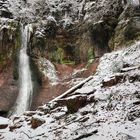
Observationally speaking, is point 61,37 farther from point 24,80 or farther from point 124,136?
point 124,136

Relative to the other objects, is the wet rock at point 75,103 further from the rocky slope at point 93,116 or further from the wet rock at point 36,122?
the wet rock at point 36,122

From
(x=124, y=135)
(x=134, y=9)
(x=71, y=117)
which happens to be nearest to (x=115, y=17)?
(x=134, y=9)

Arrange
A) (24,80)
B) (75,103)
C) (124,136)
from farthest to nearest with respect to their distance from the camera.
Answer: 1. (24,80)
2. (75,103)
3. (124,136)

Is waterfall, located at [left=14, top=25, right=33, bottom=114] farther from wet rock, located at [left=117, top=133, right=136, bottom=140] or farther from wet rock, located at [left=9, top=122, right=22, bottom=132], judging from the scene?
wet rock, located at [left=117, top=133, right=136, bottom=140]

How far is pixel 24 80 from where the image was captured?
84.3 feet

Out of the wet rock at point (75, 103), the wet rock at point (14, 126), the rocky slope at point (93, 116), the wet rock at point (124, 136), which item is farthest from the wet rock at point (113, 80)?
the wet rock at point (124, 136)

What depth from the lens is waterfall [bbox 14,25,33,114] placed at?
23.3 m

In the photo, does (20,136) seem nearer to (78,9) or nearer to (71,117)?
(71,117)

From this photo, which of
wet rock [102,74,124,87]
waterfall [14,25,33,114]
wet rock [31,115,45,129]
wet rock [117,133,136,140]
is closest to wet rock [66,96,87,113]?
wet rock [31,115,45,129]

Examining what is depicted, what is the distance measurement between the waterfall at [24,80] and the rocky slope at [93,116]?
5.91 meters

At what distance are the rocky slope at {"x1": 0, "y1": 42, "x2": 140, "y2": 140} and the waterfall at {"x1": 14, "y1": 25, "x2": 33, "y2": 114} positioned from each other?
19.4 feet

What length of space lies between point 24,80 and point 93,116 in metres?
12.7

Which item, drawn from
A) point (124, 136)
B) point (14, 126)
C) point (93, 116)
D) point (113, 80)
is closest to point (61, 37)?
point (113, 80)

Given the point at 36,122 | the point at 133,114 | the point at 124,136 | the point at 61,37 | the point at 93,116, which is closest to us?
the point at 124,136
